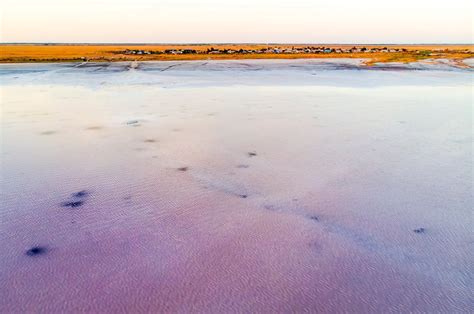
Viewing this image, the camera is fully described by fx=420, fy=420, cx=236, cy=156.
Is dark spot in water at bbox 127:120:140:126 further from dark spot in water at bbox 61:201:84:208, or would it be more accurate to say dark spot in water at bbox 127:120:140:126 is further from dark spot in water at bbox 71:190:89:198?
dark spot in water at bbox 61:201:84:208

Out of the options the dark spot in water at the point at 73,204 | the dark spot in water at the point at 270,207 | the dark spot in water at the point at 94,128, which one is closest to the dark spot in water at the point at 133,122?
the dark spot in water at the point at 94,128

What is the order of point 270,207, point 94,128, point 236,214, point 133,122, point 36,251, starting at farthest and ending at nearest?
point 133,122, point 94,128, point 270,207, point 236,214, point 36,251

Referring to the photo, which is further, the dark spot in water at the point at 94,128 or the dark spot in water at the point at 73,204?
the dark spot in water at the point at 94,128

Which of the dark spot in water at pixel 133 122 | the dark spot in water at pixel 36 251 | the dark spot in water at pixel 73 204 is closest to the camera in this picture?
the dark spot in water at pixel 36 251

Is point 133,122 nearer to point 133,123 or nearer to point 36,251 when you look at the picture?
point 133,123

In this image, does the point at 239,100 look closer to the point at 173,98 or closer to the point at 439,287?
the point at 173,98

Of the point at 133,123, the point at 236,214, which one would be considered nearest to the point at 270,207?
the point at 236,214

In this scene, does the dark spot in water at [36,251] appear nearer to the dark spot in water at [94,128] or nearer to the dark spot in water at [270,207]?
the dark spot in water at [270,207]
